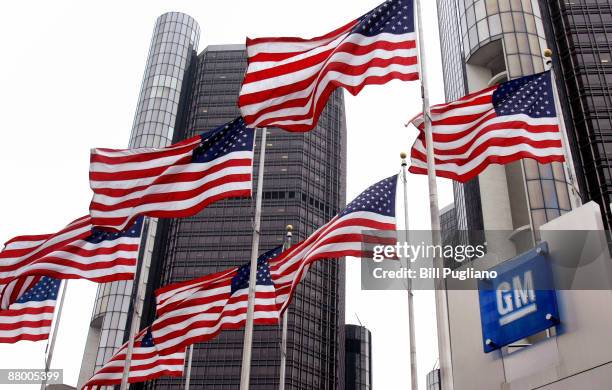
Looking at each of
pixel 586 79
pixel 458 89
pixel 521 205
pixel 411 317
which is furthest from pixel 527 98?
pixel 586 79

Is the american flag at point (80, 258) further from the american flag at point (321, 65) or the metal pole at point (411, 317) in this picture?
the metal pole at point (411, 317)

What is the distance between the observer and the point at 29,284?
80.1 feet

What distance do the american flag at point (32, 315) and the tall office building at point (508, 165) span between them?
3749 cm

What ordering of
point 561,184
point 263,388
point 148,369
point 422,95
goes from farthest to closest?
point 263,388
point 561,184
point 148,369
point 422,95

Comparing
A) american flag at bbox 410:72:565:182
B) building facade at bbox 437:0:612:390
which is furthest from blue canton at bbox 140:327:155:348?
american flag at bbox 410:72:565:182

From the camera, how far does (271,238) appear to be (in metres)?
127

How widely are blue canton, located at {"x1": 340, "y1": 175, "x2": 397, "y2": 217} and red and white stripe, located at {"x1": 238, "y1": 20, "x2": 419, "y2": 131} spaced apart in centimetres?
409

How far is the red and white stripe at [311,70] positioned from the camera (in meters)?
16.1

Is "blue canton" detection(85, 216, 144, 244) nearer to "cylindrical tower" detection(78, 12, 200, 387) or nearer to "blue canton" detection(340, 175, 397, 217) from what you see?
"blue canton" detection(340, 175, 397, 217)

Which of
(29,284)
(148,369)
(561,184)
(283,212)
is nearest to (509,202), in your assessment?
(561,184)

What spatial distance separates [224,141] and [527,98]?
900cm

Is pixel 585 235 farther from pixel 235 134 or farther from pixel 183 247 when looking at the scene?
→ pixel 183 247

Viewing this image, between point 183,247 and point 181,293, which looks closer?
point 181,293

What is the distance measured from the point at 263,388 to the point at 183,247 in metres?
32.9
